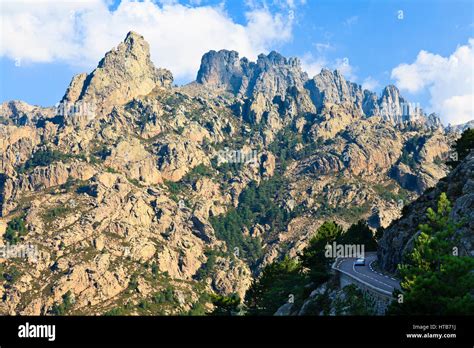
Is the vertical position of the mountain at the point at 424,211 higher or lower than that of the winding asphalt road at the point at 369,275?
higher

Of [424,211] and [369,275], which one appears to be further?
[424,211]

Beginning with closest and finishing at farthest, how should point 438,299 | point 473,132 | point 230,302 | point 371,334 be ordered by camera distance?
point 371,334 → point 438,299 → point 230,302 → point 473,132

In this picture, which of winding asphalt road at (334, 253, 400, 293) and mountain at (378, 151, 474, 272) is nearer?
winding asphalt road at (334, 253, 400, 293)

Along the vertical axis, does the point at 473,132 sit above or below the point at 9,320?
above

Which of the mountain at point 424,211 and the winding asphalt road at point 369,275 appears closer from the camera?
the winding asphalt road at point 369,275

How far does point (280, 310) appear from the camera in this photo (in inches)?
3563

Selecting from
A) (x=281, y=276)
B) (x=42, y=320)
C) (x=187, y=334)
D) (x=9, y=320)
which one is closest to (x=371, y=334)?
(x=187, y=334)

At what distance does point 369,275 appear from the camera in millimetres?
77125

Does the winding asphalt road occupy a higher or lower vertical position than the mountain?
lower

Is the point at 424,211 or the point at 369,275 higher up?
the point at 424,211

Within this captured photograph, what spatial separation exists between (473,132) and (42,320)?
4184 inches

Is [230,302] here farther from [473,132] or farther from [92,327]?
A: [92,327]

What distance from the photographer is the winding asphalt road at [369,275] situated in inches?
2530

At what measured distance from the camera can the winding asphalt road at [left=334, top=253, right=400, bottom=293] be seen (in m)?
64.2
